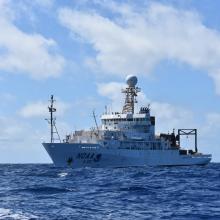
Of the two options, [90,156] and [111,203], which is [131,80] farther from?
[111,203]

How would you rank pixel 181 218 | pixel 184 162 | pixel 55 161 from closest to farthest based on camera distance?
1. pixel 181 218
2. pixel 55 161
3. pixel 184 162

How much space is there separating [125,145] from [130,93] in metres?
19.7

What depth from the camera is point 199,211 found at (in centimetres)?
2586

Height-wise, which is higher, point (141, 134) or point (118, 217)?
point (141, 134)

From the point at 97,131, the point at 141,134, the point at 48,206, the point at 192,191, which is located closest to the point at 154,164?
the point at 141,134

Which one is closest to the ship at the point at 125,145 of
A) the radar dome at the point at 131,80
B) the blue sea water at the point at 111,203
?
the radar dome at the point at 131,80

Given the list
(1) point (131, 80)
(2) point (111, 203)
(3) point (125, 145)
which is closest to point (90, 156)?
(3) point (125, 145)

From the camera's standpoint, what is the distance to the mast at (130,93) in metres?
116

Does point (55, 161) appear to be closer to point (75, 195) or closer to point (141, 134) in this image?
point (141, 134)

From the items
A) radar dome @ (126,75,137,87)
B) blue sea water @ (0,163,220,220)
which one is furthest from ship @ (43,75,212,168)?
blue sea water @ (0,163,220,220)

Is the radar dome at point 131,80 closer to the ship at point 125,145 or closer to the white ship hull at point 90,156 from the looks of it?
the ship at point 125,145

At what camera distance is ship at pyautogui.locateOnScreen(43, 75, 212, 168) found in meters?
94.0

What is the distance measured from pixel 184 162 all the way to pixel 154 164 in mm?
11346

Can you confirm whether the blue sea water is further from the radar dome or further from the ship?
the radar dome
